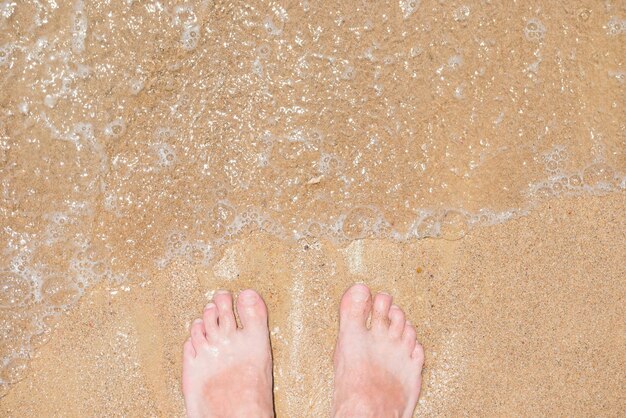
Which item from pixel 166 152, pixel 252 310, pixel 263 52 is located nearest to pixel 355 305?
pixel 252 310

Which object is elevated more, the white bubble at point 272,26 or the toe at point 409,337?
the white bubble at point 272,26

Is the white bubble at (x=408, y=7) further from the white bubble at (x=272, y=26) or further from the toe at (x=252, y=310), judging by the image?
the toe at (x=252, y=310)

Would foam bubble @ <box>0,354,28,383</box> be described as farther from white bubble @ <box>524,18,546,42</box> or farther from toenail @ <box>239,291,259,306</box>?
white bubble @ <box>524,18,546,42</box>

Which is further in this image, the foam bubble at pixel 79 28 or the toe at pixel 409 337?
the toe at pixel 409 337

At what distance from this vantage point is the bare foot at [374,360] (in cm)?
229

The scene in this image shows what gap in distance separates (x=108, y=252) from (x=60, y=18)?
96cm

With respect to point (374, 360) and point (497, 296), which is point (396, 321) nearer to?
point (374, 360)

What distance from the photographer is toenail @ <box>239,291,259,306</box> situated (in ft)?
7.38

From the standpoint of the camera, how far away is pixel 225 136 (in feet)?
7.35

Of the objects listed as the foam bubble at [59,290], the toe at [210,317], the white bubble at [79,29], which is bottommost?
the toe at [210,317]

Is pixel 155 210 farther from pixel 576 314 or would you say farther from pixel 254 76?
pixel 576 314

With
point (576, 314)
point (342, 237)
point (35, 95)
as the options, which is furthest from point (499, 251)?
point (35, 95)

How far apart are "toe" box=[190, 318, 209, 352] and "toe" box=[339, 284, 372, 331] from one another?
1.91ft

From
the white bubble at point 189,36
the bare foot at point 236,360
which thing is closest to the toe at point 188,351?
the bare foot at point 236,360
